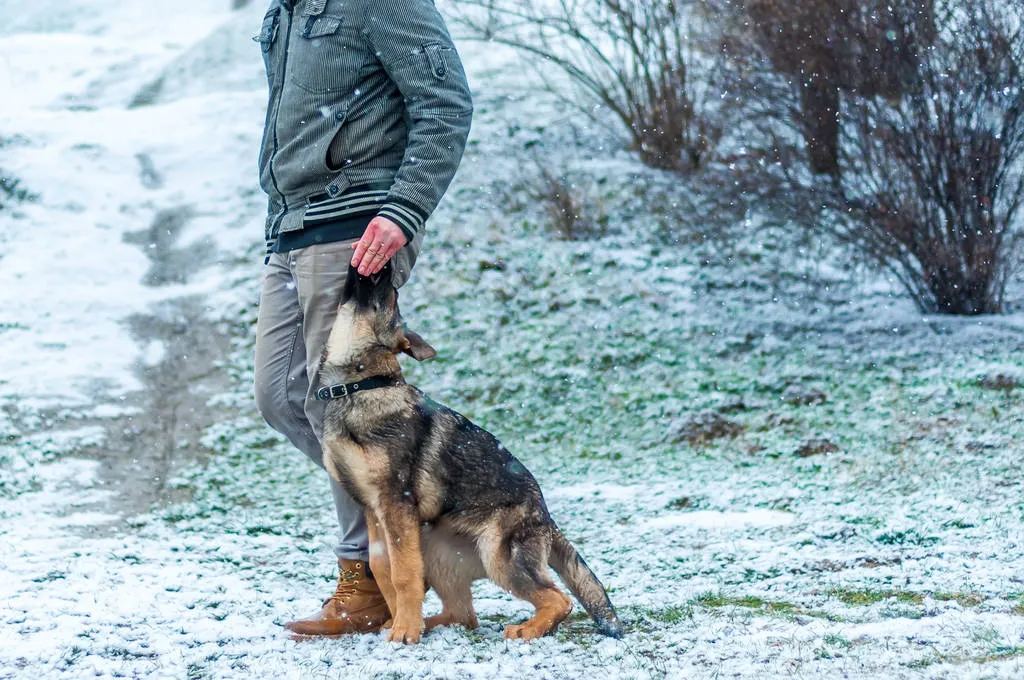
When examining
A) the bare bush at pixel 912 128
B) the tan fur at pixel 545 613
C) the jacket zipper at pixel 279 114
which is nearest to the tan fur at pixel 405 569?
the tan fur at pixel 545 613

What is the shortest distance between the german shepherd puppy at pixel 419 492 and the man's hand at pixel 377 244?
0.25 feet

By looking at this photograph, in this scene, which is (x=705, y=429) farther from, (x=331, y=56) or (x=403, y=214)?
(x=331, y=56)

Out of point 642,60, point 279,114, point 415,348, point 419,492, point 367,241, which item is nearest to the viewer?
point 367,241

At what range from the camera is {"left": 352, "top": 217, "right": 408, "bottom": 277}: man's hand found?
131 inches

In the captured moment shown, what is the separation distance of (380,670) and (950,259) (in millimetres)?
6349

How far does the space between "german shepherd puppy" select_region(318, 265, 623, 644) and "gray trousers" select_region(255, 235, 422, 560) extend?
0.10m

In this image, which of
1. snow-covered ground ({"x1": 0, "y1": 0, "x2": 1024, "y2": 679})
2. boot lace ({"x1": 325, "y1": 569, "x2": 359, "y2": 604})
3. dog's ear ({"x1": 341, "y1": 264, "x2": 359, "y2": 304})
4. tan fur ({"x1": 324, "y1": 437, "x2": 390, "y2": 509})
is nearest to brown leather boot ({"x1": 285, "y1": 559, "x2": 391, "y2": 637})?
boot lace ({"x1": 325, "y1": 569, "x2": 359, "y2": 604})

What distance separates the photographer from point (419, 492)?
11.3 feet

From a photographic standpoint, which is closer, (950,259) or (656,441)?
(656,441)

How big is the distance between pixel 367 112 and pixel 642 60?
7.38 metres

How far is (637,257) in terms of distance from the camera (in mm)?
9562

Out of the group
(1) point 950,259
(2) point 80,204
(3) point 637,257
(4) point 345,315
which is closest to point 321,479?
(4) point 345,315

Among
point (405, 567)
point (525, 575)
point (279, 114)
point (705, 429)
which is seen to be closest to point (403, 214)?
point (279, 114)

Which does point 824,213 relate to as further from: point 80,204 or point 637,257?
point 80,204
